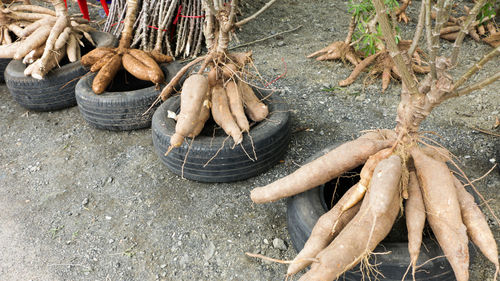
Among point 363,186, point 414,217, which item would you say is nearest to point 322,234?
point 363,186

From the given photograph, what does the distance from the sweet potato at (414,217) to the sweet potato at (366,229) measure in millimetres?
71

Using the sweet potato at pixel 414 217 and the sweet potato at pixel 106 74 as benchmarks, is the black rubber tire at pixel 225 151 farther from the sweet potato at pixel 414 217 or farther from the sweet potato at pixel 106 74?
the sweet potato at pixel 414 217

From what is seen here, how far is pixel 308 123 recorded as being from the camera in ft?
10.7

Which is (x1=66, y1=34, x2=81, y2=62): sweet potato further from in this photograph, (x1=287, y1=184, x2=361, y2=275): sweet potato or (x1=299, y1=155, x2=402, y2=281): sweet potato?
(x1=299, y1=155, x2=402, y2=281): sweet potato

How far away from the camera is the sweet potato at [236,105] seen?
252 centimetres

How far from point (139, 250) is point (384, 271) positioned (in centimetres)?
143

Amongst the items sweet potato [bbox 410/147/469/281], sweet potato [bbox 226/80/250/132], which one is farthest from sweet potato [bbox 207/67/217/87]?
sweet potato [bbox 410/147/469/281]

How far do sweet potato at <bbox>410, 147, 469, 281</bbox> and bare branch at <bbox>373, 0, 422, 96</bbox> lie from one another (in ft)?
1.07

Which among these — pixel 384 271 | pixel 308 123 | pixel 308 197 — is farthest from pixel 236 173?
pixel 384 271

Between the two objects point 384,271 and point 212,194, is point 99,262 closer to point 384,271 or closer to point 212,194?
point 212,194

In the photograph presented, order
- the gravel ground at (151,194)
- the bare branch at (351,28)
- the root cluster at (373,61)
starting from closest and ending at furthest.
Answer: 1. the gravel ground at (151,194)
2. the root cluster at (373,61)
3. the bare branch at (351,28)

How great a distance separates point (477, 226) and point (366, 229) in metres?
0.48

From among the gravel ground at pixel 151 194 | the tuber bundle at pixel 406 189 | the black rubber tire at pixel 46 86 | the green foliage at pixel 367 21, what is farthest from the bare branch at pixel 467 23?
the black rubber tire at pixel 46 86

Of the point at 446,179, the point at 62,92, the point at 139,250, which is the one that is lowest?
the point at 139,250
